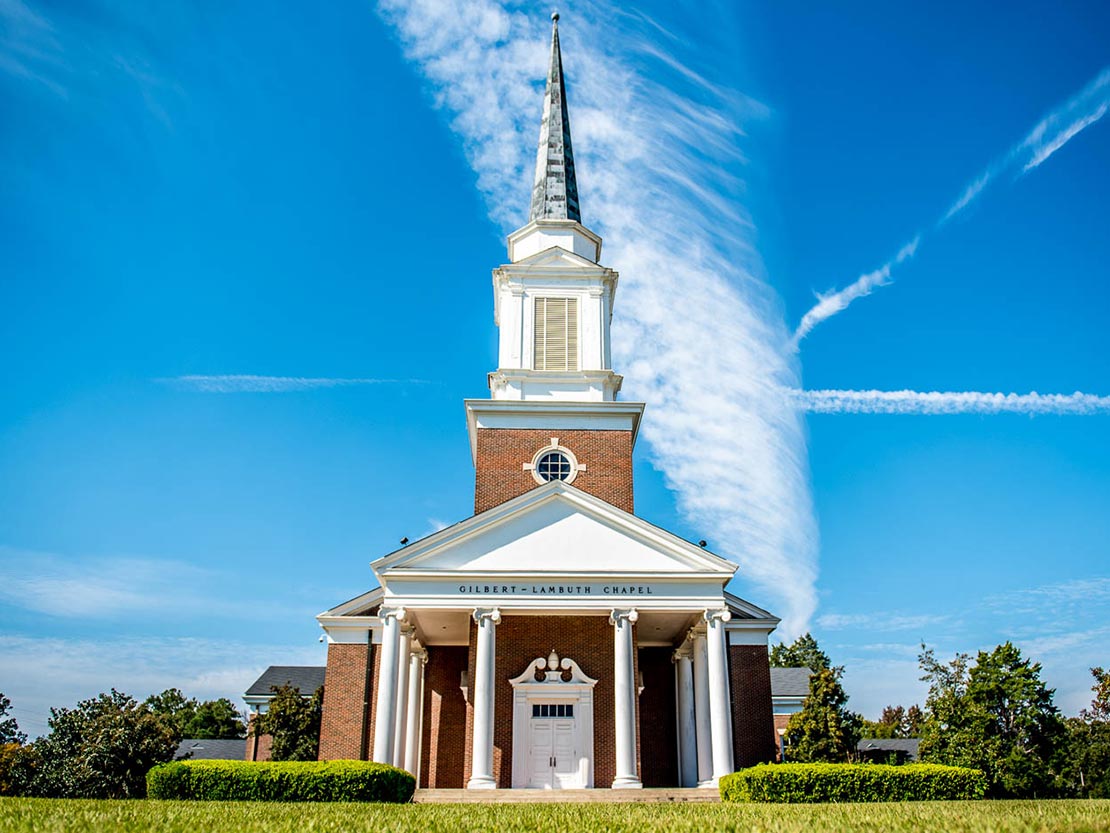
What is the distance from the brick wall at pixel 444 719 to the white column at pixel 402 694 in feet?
7.84

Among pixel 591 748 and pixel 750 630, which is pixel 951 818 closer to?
pixel 591 748

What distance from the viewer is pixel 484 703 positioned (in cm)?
2294

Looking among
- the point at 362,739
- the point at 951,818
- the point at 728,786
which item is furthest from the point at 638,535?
the point at 951,818

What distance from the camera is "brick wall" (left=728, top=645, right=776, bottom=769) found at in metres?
27.9

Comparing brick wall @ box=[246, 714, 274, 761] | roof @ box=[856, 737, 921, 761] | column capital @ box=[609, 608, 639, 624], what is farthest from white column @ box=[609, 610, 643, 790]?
roof @ box=[856, 737, 921, 761]

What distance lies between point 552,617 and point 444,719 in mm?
5625

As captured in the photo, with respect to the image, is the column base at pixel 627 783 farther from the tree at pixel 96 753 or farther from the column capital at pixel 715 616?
Result: the tree at pixel 96 753

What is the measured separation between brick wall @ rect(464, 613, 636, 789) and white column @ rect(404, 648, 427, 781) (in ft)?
6.83

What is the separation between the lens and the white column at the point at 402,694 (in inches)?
930

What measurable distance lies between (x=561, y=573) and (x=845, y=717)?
23137 millimetres

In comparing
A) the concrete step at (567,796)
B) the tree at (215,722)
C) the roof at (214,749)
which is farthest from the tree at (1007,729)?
the tree at (215,722)

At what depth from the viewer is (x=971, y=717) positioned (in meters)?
36.3

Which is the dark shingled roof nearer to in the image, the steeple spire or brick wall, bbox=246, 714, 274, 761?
brick wall, bbox=246, 714, 274, 761

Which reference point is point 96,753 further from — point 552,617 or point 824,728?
point 824,728
